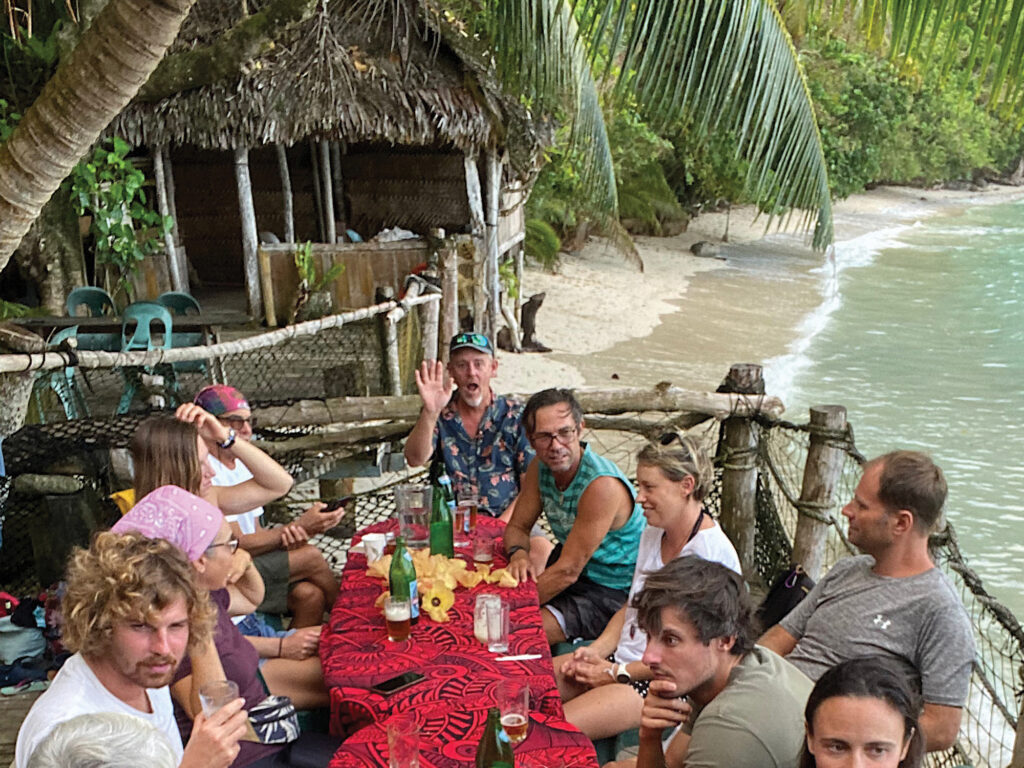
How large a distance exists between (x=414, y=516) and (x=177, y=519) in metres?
1.17

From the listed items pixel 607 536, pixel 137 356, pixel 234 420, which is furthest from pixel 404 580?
pixel 137 356

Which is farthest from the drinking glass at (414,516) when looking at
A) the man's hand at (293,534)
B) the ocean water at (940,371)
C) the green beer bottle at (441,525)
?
the ocean water at (940,371)

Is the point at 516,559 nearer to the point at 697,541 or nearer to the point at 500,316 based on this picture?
the point at 697,541

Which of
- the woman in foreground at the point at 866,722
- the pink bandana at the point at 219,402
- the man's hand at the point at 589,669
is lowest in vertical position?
the man's hand at the point at 589,669

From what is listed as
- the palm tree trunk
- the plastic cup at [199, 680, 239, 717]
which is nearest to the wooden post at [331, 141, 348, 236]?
the palm tree trunk

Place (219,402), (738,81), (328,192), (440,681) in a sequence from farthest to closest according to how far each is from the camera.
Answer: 1. (328,192)
2. (738,81)
3. (219,402)
4. (440,681)

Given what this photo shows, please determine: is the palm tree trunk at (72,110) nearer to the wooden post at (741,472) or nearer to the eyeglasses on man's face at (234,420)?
the eyeglasses on man's face at (234,420)

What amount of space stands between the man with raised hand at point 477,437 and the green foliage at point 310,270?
616 centimetres

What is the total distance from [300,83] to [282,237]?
4.42m

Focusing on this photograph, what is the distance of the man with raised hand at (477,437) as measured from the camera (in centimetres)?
469

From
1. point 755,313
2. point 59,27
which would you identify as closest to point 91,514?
point 59,27

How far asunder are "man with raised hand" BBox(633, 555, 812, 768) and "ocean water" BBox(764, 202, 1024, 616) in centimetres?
740

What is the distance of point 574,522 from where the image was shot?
3.89 meters

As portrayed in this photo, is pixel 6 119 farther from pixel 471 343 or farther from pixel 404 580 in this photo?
pixel 404 580
